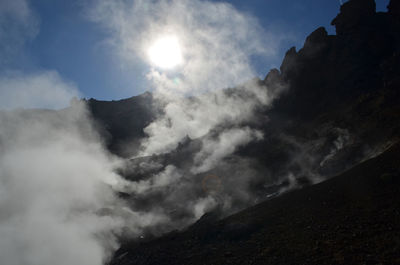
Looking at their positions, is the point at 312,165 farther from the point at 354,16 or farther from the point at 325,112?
the point at 354,16

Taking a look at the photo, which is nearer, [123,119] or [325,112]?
[325,112]

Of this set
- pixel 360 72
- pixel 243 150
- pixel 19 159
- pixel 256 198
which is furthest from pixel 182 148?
pixel 360 72

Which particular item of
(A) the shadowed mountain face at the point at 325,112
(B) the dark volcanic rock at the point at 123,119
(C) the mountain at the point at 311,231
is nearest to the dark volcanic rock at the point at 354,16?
(A) the shadowed mountain face at the point at 325,112

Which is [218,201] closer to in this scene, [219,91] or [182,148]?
[182,148]

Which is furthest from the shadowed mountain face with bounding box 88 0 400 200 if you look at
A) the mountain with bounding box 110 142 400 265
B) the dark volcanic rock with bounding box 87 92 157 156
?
the mountain with bounding box 110 142 400 265

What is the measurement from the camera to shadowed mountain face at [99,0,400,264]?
16047 mm

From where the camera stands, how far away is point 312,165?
35562mm

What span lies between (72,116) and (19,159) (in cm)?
2383

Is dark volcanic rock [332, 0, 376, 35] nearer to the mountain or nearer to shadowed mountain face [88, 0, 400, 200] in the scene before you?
shadowed mountain face [88, 0, 400, 200]

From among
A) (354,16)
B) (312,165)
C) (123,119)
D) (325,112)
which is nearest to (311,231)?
(312,165)

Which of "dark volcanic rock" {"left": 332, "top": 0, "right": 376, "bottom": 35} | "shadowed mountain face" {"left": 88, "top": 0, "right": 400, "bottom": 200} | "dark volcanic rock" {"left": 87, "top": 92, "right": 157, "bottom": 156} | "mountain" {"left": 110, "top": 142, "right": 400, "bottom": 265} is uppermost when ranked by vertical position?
"dark volcanic rock" {"left": 87, "top": 92, "right": 157, "bottom": 156}

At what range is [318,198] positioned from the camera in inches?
877

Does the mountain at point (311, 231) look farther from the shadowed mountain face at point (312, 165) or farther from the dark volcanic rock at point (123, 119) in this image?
the dark volcanic rock at point (123, 119)

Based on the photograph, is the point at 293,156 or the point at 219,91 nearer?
the point at 293,156
